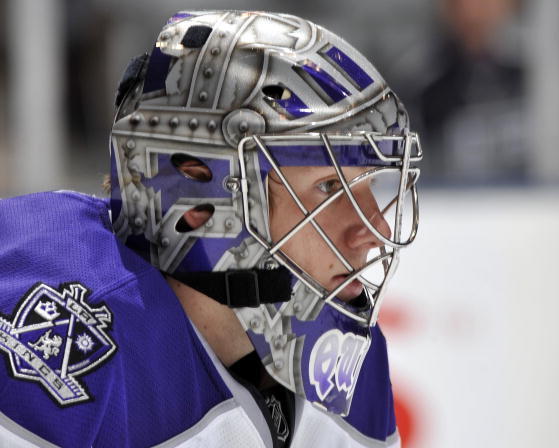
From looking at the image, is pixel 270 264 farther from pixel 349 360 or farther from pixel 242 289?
pixel 349 360

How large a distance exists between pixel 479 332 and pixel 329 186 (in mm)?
1630

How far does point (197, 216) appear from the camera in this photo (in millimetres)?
1534

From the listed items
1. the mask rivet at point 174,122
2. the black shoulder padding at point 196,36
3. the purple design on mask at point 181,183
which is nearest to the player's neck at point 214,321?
the purple design on mask at point 181,183

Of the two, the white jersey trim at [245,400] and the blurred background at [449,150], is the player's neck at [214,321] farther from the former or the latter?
the blurred background at [449,150]

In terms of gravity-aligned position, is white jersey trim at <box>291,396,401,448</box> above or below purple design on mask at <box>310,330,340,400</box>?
below

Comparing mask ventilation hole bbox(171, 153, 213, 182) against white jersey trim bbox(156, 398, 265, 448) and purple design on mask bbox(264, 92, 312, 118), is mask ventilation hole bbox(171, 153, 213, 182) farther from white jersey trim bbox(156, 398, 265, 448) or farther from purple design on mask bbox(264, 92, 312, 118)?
white jersey trim bbox(156, 398, 265, 448)

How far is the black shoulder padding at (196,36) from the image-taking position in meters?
Result: 1.52

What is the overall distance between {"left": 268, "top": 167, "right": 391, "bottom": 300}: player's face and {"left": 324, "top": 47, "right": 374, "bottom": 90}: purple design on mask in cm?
13

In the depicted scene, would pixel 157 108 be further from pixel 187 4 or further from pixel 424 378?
pixel 187 4

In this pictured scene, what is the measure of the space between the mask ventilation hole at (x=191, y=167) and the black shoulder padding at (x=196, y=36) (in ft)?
0.54

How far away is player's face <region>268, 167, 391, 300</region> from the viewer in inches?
59.9

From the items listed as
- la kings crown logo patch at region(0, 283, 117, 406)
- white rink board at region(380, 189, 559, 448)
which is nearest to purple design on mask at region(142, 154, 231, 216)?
la kings crown logo patch at region(0, 283, 117, 406)

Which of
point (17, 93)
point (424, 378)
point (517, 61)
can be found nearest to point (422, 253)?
point (424, 378)

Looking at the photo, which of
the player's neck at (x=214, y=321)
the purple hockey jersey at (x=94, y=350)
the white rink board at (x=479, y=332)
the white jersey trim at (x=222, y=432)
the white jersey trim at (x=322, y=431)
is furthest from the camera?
A: the white rink board at (x=479, y=332)
